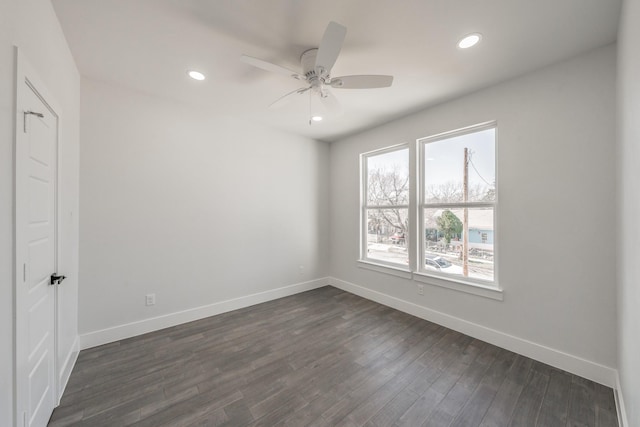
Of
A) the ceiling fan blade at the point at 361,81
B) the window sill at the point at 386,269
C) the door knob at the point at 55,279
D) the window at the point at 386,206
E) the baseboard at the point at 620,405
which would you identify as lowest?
the baseboard at the point at 620,405

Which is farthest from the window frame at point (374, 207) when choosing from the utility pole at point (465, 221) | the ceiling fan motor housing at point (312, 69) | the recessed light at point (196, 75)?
the recessed light at point (196, 75)

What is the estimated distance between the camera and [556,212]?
2.18 metres

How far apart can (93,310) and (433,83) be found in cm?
427

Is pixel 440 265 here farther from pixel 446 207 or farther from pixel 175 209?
pixel 175 209

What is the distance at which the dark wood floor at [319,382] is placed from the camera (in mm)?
1647

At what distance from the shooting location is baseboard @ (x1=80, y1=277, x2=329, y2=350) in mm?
2494

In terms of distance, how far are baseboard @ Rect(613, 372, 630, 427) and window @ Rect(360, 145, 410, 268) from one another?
2017mm

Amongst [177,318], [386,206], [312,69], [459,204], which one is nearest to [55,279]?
[177,318]

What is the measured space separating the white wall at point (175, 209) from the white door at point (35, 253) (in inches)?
36.3

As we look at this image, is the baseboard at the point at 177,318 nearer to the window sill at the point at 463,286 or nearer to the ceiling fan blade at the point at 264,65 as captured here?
the window sill at the point at 463,286

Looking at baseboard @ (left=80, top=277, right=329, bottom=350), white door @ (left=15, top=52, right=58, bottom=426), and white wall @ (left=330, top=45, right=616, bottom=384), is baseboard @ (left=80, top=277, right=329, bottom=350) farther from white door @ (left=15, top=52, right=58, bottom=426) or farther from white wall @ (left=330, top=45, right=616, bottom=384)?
white wall @ (left=330, top=45, right=616, bottom=384)

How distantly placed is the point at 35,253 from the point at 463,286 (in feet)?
12.0

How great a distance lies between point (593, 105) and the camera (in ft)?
6.57

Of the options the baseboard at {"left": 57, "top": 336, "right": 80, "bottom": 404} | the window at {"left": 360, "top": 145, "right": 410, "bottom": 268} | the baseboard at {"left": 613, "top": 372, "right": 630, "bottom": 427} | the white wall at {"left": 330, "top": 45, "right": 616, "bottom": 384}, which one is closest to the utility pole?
the white wall at {"left": 330, "top": 45, "right": 616, "bottom": 384}
